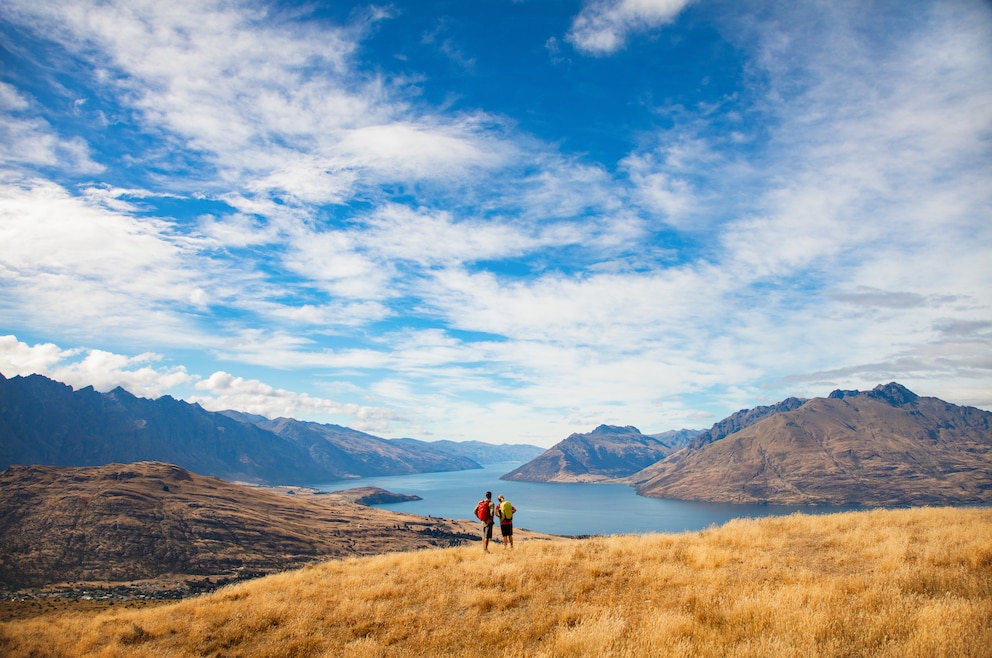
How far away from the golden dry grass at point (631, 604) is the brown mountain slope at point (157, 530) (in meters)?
129

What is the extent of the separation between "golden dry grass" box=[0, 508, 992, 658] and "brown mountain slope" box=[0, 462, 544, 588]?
423ft

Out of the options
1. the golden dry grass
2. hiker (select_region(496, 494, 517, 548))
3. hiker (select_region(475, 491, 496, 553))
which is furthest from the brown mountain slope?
the golden dry grass

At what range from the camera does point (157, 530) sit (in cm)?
14625

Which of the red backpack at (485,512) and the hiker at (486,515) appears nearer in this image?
the hiker at (486,515)

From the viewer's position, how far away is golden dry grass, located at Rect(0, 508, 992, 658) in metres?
8.62

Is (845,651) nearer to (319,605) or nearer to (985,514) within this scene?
(319,605)

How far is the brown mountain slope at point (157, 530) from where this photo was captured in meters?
121

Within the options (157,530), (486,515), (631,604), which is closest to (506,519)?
(486,515)

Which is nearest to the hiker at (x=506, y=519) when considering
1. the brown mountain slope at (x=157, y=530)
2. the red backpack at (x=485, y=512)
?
the red backpack at (x=485, y=512)

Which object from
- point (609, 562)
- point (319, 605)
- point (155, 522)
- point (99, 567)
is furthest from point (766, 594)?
point (155, 522)

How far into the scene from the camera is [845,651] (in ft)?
26.2

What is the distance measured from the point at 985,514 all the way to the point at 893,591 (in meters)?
13.5

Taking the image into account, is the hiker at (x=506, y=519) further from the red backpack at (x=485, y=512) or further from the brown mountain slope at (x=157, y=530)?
the brown mountain slope at (x=157, y=530)

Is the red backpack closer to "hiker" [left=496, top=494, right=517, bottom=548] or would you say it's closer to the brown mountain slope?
"hiker" [left=496, top=494, right=517, bottom=548]
